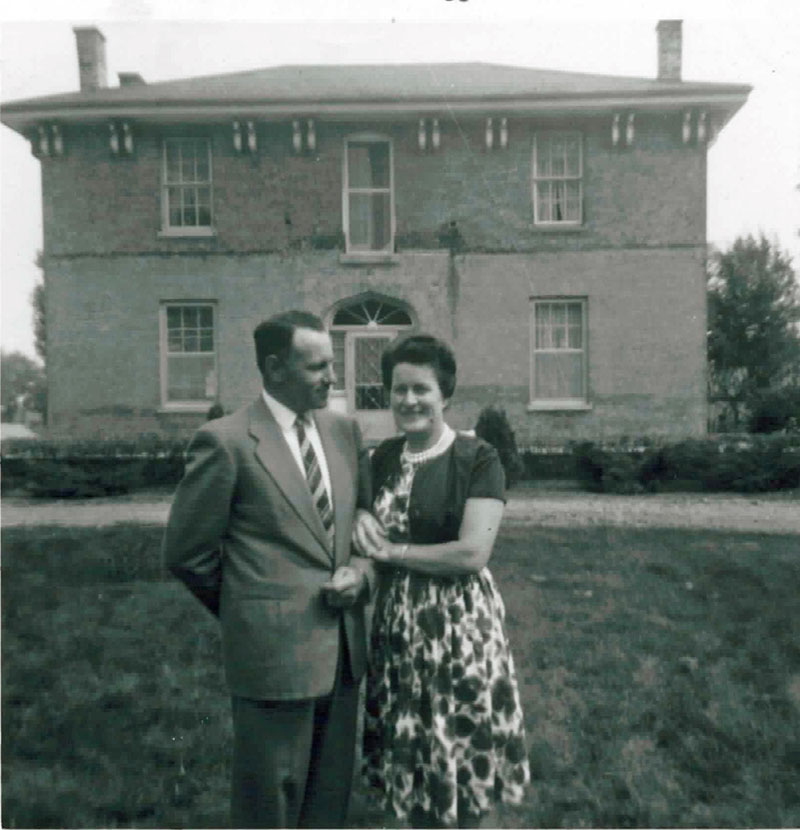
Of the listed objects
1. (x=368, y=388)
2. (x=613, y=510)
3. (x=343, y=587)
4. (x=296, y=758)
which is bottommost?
(x=296, y=758)

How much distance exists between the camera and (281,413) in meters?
2.69

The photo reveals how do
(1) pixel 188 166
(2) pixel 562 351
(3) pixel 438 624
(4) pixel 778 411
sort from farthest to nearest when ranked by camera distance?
1. (2) pixel 562 351
2. (4) pixel 778 411
3. (1) pixel 188 166
4. (3) pixel 438 624

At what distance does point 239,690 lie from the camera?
261cm

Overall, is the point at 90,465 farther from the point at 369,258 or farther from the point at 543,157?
the point at 543,157

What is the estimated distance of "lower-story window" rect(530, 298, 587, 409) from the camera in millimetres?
5508

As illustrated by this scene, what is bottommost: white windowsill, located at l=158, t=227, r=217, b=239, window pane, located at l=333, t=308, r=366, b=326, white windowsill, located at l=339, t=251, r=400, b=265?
window pane, located at l=333, t=308, r=366, b=326

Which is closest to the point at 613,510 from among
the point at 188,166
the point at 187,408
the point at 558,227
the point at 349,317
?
the point at 558,227

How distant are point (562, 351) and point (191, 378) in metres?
2.47

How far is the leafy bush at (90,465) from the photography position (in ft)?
15.5

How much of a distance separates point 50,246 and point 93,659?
2.34 m

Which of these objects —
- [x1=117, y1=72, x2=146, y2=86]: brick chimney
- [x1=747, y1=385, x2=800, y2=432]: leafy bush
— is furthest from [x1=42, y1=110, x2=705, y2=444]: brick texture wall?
[x1=117, y1=72, x2=146, y2=86]: brick chimney

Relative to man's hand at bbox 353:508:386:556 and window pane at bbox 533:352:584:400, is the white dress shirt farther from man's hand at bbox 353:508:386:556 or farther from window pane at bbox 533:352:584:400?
window pane at bbox 533:352:584:400

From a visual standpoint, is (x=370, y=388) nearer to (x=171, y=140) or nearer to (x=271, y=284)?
(x=271, y=284)

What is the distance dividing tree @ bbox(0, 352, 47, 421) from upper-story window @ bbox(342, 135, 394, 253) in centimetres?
207
